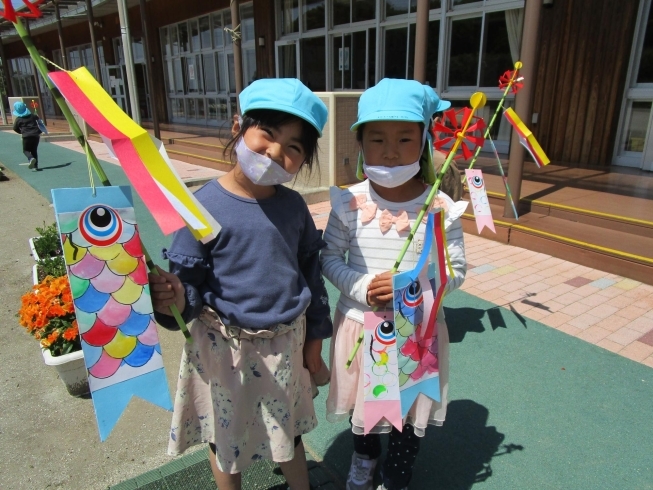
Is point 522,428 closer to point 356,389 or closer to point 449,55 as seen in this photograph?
point 356,389

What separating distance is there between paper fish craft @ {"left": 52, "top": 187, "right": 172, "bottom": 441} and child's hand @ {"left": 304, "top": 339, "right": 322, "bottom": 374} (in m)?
0.61

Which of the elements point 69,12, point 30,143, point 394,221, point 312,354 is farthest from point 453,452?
point 69,12

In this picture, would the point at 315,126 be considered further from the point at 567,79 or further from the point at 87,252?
the point at 567,79

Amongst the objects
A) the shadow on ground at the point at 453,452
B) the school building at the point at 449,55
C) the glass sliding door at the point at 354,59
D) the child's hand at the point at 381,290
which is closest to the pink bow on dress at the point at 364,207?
the child's hand at the point at 381,290

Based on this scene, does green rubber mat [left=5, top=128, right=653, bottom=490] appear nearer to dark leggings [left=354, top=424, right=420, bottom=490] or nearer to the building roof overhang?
dark leggings [left=354, top=424, right=420, bottom=490]

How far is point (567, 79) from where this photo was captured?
721 cm

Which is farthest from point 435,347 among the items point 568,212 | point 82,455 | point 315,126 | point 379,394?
point 568,212

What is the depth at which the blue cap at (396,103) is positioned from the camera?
145cm

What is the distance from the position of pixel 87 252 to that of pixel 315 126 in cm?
72

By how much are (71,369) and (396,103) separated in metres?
2.26

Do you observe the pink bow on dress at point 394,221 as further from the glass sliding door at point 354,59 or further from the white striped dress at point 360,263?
the glass sliding door at point 354,59

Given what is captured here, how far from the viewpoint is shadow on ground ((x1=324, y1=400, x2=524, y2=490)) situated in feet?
6.56

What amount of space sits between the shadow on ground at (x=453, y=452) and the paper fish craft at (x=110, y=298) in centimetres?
124

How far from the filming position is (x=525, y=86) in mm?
4828
